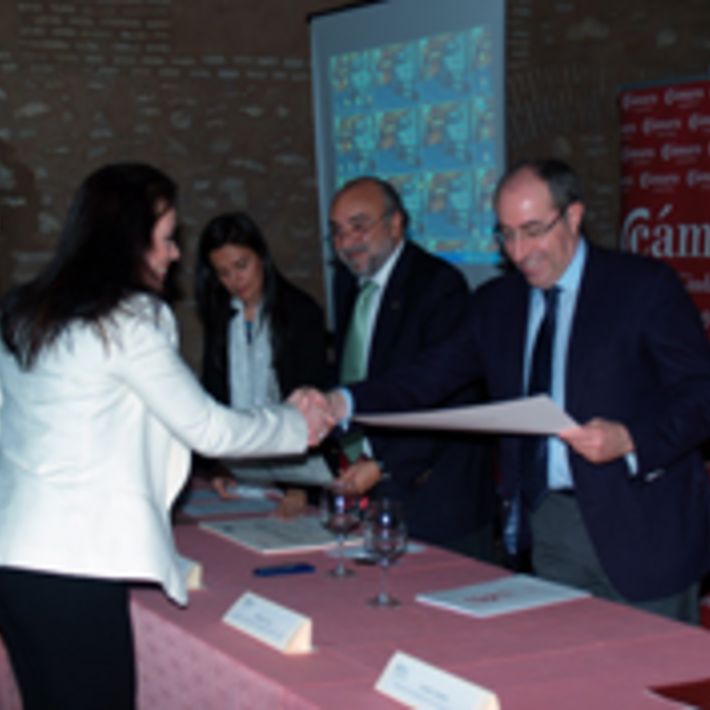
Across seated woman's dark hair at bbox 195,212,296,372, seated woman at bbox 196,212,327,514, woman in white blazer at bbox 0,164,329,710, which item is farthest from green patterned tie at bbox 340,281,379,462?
woman in white blazer at bbox 0,164,329,710

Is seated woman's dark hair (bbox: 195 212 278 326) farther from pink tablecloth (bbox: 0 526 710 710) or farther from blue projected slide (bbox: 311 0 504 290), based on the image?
blue projected slide (bbox: 311 0 504 290)

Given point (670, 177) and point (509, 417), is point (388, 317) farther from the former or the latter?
point (670, 177)

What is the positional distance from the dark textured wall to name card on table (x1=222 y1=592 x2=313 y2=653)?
460 cm

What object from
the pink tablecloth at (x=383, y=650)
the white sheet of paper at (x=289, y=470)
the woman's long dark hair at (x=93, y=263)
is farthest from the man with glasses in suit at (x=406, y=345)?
the woman's long dark hair at (x=93, y=263)

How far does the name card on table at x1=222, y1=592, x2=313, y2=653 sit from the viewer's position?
2105mm

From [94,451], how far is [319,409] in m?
0.94

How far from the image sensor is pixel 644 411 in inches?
101

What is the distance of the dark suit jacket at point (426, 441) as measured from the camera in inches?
129

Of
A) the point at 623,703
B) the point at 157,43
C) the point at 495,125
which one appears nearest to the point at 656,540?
the point at 623,703

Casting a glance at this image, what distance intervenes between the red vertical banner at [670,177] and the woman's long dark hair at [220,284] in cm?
227

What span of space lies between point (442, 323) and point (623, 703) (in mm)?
1597

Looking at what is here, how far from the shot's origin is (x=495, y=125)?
4.78 metres

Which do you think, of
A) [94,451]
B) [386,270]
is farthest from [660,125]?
[94,451]

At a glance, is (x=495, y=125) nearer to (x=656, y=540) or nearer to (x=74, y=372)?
(x=656, y=540)
